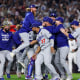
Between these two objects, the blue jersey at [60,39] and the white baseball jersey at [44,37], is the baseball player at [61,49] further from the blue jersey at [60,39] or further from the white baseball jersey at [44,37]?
the white baseball jersey at [44,37]

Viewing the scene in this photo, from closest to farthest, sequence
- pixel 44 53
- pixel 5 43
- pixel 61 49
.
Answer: pixel 44 53
pixel 61 49
pixel 5 43

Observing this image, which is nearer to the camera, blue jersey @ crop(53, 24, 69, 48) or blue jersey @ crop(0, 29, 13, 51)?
blue jersey @ crop(53, 24, 69, 48)

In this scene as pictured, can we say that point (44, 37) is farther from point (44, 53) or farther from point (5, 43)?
point (5, 43)

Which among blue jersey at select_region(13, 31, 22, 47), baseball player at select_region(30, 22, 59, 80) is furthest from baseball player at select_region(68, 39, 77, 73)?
baseball player at select_region(30, 22, 59, 80)

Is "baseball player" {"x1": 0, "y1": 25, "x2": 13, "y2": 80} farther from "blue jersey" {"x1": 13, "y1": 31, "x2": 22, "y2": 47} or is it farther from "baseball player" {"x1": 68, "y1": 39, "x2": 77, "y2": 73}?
"baseball player" {"x1": 68, "y1": 39, "x2": 77, "y2": 73}

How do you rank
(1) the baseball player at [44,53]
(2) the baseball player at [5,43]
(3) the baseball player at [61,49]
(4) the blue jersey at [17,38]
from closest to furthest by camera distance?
(1) the baseball player at [44,53] < (3) the baseball player at [61,49] < (2) the baseball player at [5,43] < (4) the blue jersey at [17,38]

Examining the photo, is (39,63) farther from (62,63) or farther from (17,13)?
(17,13)

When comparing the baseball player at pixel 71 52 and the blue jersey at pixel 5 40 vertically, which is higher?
the blue jersey at pixel 5 40

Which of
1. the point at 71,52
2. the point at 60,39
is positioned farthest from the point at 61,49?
the point at 71,52

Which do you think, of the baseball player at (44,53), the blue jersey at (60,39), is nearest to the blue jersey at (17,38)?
the blue jersey at (60,39)

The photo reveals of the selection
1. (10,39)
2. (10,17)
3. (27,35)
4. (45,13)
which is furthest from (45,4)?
(27,35)

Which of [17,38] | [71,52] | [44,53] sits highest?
[17,38]

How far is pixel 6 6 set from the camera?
2208 centimetres

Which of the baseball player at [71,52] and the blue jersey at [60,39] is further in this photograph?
the baseball player at [71,52]
